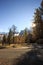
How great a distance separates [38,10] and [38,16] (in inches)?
74.4

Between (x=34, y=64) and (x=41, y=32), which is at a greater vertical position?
(x=41, y=32)

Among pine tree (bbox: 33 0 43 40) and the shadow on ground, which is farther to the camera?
pine tree (bbox: 33 0 43 40)

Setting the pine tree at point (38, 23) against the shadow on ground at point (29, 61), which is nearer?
the shadow on ground at point (29, 61)

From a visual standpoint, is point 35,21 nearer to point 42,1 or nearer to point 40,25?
point 40,25

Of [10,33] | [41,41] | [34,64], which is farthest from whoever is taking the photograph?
[10,33]

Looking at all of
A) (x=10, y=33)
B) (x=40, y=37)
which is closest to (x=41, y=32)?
(x=40, y=37)

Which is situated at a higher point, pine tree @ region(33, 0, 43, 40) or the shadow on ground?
pine tree @ region(33, 0, 43, 40)

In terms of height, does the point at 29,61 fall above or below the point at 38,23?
below

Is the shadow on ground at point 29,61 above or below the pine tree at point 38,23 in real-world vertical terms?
below

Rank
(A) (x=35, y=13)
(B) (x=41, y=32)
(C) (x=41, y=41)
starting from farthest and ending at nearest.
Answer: (A) (x=35, y=13), (B) (x=41, y=32), (C) (x=41, y=41)

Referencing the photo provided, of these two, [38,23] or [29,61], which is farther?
[38,23]

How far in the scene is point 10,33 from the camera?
5744 cm

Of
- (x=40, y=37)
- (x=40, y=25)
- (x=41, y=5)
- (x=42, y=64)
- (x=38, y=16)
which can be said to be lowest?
(x=42, y=64)

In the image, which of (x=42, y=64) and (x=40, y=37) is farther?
(x=40, y=37)
